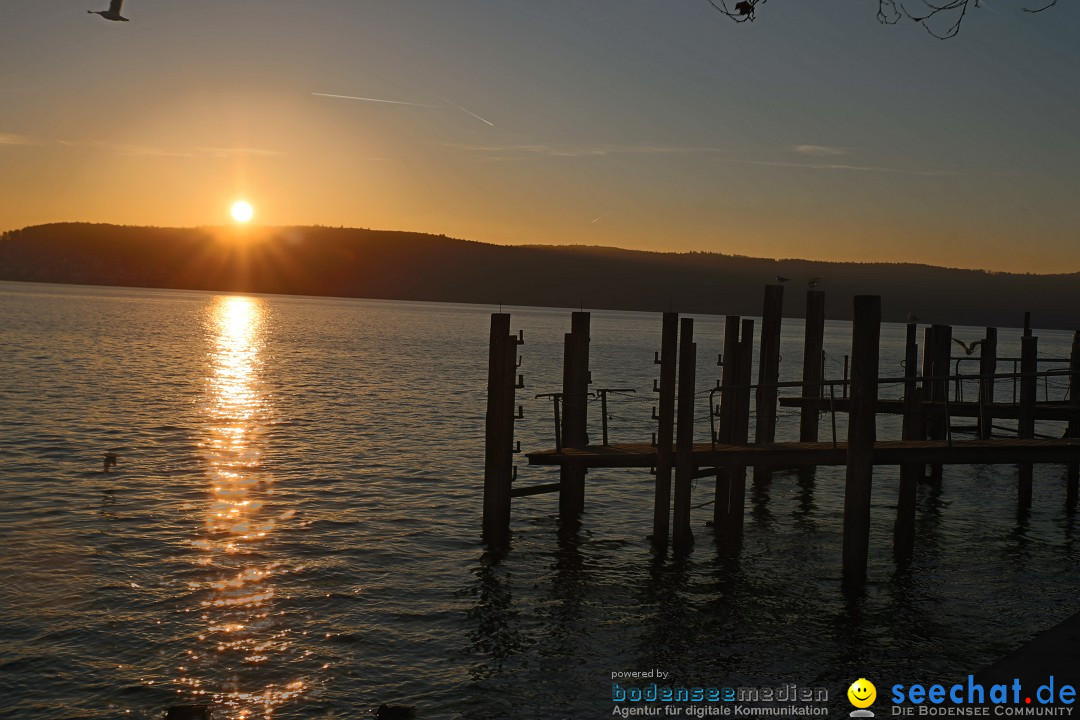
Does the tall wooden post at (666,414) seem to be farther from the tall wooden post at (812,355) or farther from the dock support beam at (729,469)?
the tall wooden post at (812,355)

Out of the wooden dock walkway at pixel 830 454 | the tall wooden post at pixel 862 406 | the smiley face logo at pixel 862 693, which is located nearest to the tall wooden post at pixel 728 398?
the wooden dock walkway at pixel 830 454

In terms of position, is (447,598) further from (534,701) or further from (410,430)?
(410,430)

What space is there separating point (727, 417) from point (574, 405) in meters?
3.22

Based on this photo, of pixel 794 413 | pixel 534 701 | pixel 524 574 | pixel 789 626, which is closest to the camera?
pixel 534 701

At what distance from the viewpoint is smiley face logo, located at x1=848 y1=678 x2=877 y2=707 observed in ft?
32.2

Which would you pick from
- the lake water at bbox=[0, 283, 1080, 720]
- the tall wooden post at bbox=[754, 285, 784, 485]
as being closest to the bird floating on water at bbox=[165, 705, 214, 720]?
the lake water at bbox=[0, 283, 1080, 720]

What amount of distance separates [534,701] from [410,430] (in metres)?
21.5

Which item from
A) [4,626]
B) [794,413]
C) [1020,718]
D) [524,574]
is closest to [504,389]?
[524,574]

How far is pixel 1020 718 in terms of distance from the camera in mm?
5746

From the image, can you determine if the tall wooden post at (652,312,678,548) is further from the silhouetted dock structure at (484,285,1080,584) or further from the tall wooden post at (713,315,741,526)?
the tall wooden post at (713,315,741,526)

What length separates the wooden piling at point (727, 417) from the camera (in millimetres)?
16328

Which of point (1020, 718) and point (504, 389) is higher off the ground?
point (504, 389)

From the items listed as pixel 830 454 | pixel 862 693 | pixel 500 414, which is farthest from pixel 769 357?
pixel 862 693

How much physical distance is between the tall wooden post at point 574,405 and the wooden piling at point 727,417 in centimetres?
251
